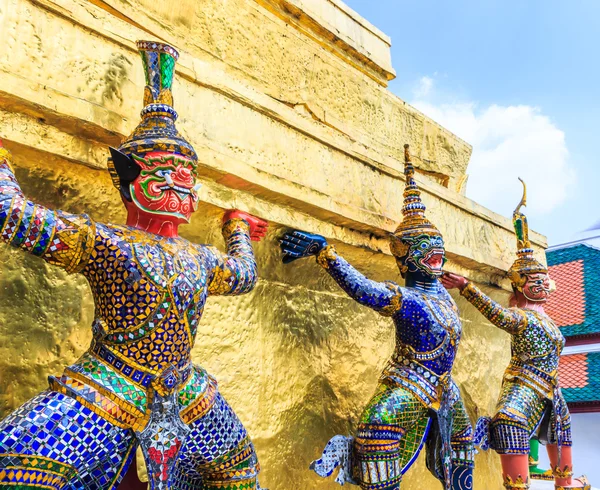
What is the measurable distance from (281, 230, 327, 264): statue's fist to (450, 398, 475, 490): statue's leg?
0.94 meters

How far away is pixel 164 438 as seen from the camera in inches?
68.2

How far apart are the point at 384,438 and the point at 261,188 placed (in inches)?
45.2

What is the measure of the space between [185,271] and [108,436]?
0.51 m

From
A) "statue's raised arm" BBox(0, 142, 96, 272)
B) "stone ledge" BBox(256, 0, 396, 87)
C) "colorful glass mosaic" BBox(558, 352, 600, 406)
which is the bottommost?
"colorful glass mosaic" BBox(558, 352, 600, 406)

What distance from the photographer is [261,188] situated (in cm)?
262

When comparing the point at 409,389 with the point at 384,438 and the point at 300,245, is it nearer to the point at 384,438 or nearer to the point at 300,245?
the point at 384,438

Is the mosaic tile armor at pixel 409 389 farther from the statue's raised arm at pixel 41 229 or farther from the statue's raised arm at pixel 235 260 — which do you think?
the statue's raised arm at pixel 41 229

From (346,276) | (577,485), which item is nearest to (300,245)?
(346,276)

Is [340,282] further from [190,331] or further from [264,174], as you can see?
[190,331]

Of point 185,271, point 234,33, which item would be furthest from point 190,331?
point 234,33

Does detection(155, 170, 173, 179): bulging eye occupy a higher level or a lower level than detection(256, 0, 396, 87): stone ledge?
lower

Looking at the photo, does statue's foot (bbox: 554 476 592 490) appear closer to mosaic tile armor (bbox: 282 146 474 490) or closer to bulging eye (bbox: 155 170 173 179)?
mosaic tile armor (bbox: 282 146 474 490)

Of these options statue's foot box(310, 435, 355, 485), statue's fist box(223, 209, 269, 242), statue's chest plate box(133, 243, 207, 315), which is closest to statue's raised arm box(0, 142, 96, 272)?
statue's chest plate box(133, 243, 207, 315)

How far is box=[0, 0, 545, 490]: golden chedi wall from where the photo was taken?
2.04m
